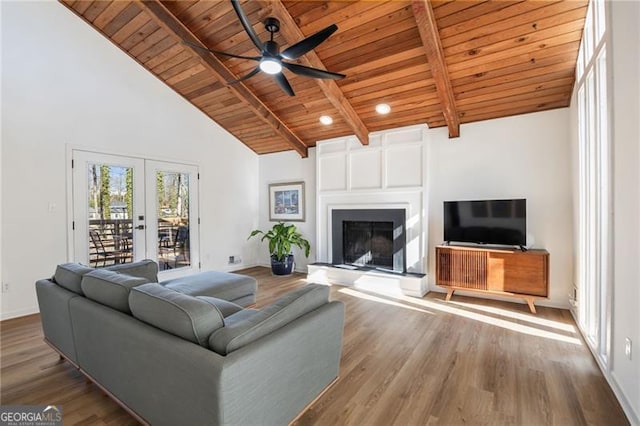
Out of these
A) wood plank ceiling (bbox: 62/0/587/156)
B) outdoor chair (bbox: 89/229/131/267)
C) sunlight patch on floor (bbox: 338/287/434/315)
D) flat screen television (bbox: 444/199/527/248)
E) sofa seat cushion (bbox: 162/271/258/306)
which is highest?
wood plank ceiling (bbox: 62/0/587/156)

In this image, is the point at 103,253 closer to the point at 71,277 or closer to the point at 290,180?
the point at 71,277

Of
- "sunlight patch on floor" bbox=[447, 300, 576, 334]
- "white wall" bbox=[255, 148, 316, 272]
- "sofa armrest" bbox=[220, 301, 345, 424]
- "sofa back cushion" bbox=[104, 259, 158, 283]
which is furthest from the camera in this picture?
"white wall" bbox=[255, 148, 316, 272]

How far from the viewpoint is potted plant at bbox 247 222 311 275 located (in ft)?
18.1

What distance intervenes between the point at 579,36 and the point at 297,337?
366cm

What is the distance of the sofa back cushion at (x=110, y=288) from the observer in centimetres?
172

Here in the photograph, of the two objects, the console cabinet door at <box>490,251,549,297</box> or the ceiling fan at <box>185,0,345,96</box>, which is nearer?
the ceiling fan at <box>185,0,345,96</box>

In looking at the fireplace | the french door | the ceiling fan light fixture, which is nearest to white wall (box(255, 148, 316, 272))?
the fireplace

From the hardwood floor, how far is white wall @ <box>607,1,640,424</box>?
0.33 m

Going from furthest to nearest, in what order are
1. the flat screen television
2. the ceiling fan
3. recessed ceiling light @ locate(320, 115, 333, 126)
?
recessed ceiling light @ locate(320, 115, 333, 126) → the flat screen television → the ceiling fan

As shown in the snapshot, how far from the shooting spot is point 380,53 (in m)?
3.38

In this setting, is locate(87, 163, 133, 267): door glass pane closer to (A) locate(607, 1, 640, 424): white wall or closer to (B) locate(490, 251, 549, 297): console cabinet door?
(B) locate(490, 251, 549, 297): console cabinet door

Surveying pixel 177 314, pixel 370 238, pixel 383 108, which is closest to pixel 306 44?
pixel 383 108

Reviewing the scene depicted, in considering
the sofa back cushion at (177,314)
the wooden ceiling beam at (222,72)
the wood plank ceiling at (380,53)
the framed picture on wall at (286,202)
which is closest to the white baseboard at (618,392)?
the sofa back cushion at (177,314)

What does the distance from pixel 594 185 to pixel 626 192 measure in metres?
0.95
